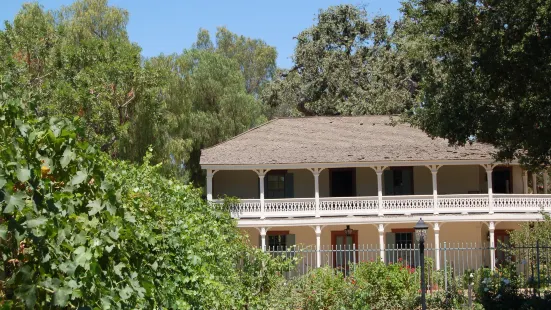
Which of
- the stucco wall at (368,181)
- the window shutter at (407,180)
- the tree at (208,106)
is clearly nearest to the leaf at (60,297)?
the stucco wall at (368,181)

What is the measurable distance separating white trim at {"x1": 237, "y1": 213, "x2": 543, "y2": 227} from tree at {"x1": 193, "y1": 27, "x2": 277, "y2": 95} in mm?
45186

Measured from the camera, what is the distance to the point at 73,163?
4.59 m

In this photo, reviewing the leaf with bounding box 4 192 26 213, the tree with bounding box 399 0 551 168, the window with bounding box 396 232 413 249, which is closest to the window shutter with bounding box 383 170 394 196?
the window with bounding box 396 232 413 249

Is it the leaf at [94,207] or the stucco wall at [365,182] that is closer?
the leaf at [94,207]

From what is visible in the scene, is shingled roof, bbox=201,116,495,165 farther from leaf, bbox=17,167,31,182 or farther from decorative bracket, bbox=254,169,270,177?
leaf, bbox=17,167,31,182

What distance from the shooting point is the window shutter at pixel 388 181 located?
34594mm

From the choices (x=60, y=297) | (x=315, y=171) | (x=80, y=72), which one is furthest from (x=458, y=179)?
(x=60, y=297)

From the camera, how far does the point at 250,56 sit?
77375 millimetres

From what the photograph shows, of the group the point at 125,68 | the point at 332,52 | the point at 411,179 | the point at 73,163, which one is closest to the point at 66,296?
the point at 73,163

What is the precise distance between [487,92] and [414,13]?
2.64 m

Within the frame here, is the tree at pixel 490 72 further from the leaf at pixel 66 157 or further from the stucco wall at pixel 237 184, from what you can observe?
the stucco wall at pixel 237 184

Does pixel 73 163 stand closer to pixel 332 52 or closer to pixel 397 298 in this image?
pixel 397 298

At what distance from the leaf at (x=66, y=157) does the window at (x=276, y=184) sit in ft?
100

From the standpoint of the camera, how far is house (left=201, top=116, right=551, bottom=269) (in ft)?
104
